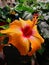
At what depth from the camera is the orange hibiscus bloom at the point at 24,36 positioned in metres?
0.54

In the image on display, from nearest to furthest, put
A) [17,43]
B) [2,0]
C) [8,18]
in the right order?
[17,43], [8,18], [2,0]

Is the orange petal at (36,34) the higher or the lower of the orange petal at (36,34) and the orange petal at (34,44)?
the higher

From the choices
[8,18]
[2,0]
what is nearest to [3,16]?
[8,18]

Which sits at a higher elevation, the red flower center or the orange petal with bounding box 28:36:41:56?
the red flower center

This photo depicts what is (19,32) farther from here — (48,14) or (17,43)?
(48,14)

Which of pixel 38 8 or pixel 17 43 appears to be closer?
pixel 17 43

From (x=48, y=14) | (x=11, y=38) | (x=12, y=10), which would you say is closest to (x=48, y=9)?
(x=48, y=14)

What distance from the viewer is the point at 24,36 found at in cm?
56

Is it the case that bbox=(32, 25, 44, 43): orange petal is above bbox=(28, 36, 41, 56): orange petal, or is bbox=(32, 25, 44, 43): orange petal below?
above

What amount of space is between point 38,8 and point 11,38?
232 millimetres

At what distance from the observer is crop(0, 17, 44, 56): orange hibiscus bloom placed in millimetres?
541

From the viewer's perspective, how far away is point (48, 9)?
2.42 feet

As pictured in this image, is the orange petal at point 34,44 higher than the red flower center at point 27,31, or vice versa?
the red flower center at point 27,31

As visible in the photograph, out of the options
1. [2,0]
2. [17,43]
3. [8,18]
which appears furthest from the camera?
[2,0]
